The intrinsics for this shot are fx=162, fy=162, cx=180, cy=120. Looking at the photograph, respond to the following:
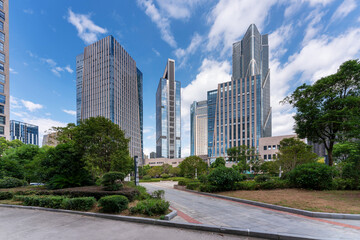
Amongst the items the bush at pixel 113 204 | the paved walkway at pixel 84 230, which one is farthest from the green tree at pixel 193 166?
the paved walkway at pixel 84 230

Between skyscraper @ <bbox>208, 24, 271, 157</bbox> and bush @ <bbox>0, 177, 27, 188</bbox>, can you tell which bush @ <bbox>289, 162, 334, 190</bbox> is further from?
skyscraper @ <bbox>208, 24, 271, 157</bbox>

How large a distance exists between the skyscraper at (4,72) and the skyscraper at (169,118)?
7984 centimetres

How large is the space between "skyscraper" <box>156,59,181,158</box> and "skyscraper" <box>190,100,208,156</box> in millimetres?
46786

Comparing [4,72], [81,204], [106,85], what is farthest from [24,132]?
[81,204]

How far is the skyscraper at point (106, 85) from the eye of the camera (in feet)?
264

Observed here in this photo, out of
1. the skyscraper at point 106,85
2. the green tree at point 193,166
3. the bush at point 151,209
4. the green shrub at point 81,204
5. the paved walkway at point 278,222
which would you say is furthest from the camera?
the skyscraper at point 106,85

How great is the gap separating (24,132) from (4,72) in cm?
14923

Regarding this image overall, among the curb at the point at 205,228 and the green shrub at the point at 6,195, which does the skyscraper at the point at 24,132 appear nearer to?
the green shrub at the point at 6,195

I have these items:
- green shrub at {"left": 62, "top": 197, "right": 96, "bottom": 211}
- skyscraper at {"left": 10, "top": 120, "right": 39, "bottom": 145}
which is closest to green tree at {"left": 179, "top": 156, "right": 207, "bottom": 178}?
green shrub at {"left": 62, "top": 197, "right": 96, "bottom": 211}

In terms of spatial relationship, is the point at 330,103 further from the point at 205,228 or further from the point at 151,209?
the point at 151,209

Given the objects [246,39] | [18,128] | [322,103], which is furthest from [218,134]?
[18,128]

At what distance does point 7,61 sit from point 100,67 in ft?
136

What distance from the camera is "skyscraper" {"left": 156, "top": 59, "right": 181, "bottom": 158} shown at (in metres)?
115

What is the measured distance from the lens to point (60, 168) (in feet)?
42.8
